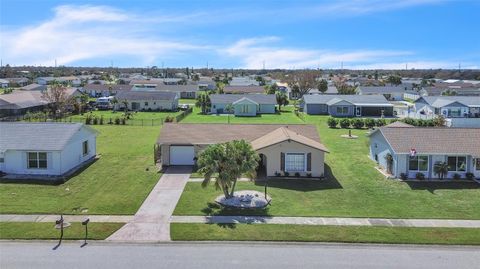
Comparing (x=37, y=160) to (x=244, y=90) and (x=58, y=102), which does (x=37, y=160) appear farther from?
(x=244, y=90)

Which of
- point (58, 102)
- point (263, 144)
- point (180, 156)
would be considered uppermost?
point (58, 102)

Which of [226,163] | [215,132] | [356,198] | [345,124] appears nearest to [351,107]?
[345,124]

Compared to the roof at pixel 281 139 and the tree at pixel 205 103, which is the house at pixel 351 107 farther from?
the roof at pixel 281 139

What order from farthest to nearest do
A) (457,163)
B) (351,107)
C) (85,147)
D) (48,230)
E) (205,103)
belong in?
(205,103), (351,107), (85,147), (457,163), (48,230)

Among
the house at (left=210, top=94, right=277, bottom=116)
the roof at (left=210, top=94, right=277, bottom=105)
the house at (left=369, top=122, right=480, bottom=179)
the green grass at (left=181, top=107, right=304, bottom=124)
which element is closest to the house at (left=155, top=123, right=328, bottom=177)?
the house at (left=369, top=122, right=480, bottom=179)

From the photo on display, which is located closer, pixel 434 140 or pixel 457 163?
pixel 457 163

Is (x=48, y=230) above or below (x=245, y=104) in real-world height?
below
